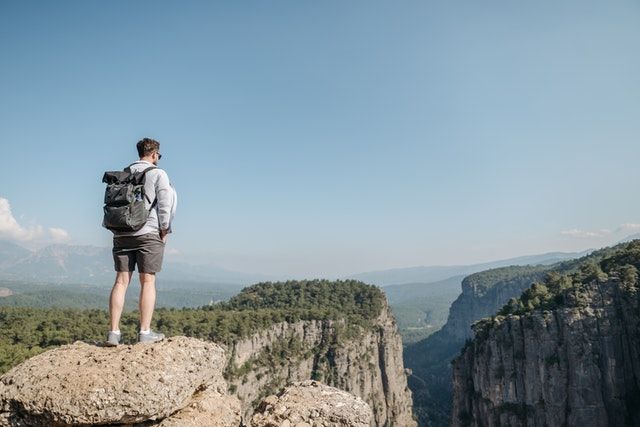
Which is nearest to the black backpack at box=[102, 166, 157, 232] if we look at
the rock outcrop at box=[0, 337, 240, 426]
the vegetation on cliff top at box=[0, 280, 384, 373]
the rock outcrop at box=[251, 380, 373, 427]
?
the rock outcrop at box=[0, 337, 240, 426]

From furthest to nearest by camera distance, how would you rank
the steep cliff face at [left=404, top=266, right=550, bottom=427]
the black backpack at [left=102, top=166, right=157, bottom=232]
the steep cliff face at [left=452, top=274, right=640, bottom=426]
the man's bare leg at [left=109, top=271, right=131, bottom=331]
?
1. the steep cliff face at [left=404, top=266, right=550, bottom=427]
2. the steep cliff face at [left=452, top=274, right=640, bottom=426]
3. the man's bare leg at [left=109, top=271, right=131, bottom=331]
4. the black backpack at [left=102, top=166, right=157, bottom=232]

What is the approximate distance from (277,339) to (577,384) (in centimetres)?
5222

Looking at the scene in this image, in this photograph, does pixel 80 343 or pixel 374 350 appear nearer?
pixel 80 343

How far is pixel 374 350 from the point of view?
315 feet

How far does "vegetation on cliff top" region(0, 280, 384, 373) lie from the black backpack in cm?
3478

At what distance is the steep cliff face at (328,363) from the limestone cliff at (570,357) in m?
32.5

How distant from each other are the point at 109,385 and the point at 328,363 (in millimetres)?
86561

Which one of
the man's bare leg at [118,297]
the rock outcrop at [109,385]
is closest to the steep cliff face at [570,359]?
the rock outcrop at [109,385]

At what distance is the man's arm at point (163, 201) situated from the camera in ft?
24.8

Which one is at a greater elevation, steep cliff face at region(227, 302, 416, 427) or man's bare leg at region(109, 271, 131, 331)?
man's bare leg at region(109, 271, 131, 331)

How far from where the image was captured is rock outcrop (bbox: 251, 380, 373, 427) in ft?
23.4

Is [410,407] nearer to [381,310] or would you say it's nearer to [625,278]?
[381,310]

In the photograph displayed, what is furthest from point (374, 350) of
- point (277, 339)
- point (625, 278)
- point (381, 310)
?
point (625, 278)

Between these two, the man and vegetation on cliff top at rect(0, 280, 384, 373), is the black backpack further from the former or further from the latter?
vegetation on cliff top at rect(0, 280, 384, 373)
